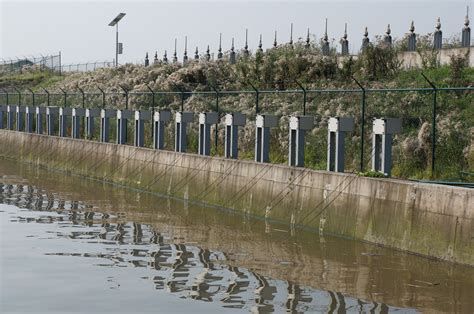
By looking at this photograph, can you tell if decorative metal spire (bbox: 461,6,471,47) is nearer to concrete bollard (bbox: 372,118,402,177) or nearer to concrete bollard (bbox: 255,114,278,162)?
concrete bollard (bbox: 255,114,278,162)

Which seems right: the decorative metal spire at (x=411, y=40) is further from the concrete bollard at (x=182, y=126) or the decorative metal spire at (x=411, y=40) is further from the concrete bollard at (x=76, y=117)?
the concrete bollard at (x=182, y=126)

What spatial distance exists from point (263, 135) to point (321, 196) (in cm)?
473

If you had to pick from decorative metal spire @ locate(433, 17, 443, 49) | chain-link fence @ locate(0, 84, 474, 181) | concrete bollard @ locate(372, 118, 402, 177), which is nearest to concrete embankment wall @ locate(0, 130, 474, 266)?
concrete bollard @ locate(372, 118, 402, 177)

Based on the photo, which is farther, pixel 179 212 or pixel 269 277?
pixel 179 212

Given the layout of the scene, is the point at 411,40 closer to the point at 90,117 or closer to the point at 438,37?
the point at 438,37

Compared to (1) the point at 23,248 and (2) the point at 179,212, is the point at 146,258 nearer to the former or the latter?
(1) the point at 23,248

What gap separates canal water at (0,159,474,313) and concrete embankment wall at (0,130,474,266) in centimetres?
36

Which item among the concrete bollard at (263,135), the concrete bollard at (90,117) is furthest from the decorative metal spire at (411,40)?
the concrete bollard at (263,135)

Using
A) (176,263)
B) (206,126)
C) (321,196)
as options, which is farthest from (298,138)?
(176,263)

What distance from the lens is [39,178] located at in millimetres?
36750

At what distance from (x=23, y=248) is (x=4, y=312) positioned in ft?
18.9

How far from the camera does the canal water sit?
13.5 metres

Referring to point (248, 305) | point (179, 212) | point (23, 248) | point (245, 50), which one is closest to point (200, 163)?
point (179, 212)

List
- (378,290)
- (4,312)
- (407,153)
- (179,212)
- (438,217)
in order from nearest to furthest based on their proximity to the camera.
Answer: (4,312) < (378,290) < (438,217) < (179,212) < (407,153)
